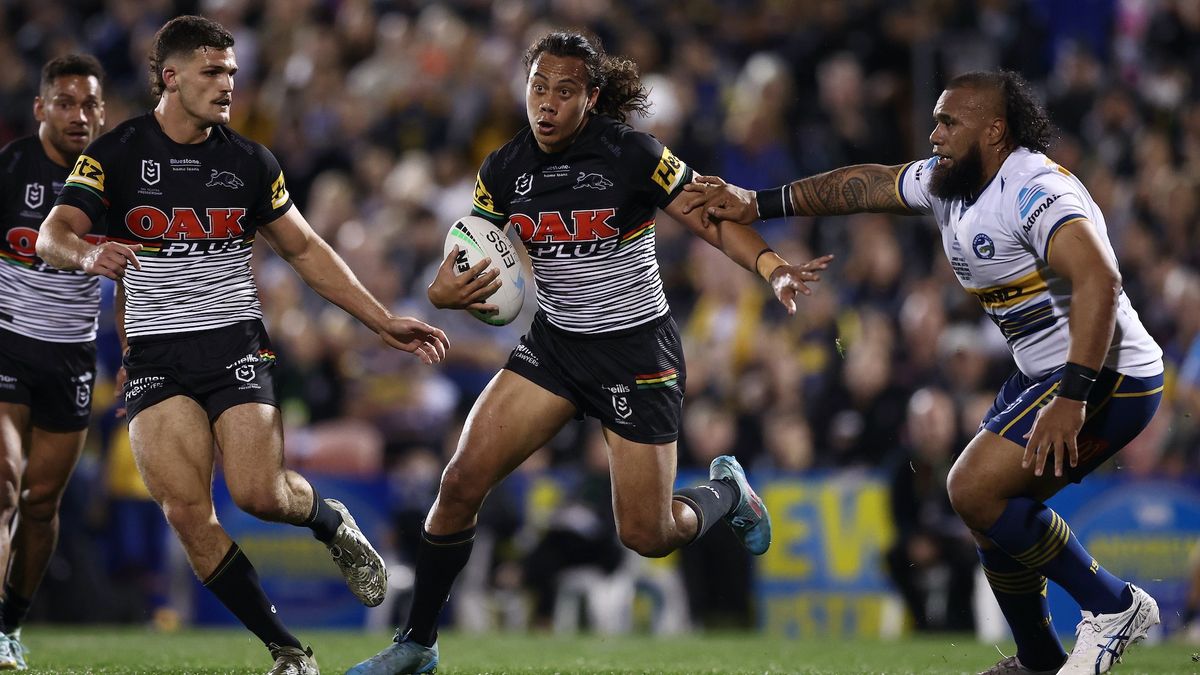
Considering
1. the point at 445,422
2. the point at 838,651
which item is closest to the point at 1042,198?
the point at 838,651

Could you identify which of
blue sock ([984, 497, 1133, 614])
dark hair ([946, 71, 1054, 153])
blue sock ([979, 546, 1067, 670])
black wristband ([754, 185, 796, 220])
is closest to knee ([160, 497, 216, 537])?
black wristband ([754, 185, 796, 220])

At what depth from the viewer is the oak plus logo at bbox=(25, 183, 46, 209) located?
24.6 ft

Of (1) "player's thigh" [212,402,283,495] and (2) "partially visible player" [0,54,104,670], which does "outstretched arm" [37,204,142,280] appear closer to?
(1) "player's thigh" [212,402,283,495]

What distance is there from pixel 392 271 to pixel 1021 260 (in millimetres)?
7748

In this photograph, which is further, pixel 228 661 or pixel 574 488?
pixel 574 488

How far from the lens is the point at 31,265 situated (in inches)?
297

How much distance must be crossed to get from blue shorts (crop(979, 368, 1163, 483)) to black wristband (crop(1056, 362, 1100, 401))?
0.31 meters

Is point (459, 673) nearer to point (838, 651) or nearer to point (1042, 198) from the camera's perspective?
point (838, 651)

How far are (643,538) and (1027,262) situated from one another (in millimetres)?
2084

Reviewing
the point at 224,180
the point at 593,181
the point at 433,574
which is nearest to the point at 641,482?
the point at 433,574

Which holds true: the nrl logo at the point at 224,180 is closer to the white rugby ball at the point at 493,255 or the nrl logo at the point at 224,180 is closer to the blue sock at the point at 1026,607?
the white rugby ball at the point at 493,255

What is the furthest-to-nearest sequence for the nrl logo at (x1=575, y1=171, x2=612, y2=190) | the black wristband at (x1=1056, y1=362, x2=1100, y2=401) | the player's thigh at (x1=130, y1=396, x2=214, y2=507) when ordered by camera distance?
the nrl logo at (x1=575, y1=171, x2=612, y2=190)
the player's thigh at (x1=130, y1=396, x2=214, y2=507)
the black wristband at (x1=1056, y1=362, x2=1100, y2=401)

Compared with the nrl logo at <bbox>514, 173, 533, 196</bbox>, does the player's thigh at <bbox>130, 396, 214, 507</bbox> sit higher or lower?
lower

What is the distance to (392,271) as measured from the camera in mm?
12773
